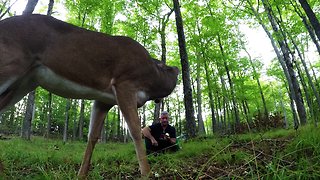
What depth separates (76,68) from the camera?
12.0ft

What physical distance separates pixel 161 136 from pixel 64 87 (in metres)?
4.38

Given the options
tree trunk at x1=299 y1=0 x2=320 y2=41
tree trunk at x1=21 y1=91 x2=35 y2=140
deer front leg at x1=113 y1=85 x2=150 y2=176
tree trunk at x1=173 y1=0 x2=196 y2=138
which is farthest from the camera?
tree trunk at x1=21 y1=91 x2=35 y2=140

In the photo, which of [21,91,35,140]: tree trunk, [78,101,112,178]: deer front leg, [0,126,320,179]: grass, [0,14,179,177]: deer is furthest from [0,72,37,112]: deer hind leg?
[21,91,35,140]: tree trunk

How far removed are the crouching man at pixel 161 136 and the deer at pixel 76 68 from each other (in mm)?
3280

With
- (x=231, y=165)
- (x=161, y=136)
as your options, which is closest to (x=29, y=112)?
(x=161, y=136)

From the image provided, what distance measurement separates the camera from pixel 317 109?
4035mm

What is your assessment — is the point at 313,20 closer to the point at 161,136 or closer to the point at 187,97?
the point at 161,136

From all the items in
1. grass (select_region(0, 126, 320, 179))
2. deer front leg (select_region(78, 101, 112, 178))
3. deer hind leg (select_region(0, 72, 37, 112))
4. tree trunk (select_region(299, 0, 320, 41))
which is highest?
tree trunk (select_region(299, 0, 320, 41))

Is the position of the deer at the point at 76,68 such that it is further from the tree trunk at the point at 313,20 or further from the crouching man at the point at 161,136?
the crouching man at the point at 161,136

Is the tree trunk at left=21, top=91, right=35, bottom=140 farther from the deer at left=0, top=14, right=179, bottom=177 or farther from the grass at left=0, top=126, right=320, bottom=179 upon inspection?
the deer at left=0, top=14, right=179, bottom=177

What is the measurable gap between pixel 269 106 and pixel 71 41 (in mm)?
45462

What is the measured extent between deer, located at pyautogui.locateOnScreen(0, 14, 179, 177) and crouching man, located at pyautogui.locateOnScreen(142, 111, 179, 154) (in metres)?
3.28

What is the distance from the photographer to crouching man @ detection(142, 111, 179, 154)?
7.39 m

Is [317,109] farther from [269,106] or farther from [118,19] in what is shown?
[269,106]
